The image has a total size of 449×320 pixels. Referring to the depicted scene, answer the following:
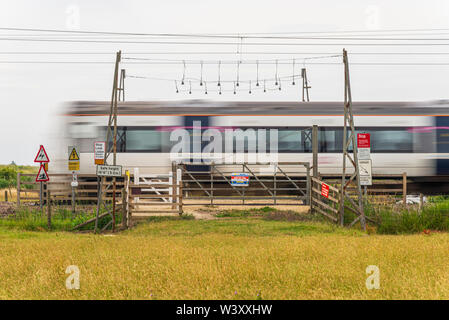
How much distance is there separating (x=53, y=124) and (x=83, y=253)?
1295 centimetres

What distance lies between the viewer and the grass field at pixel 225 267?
5801 millimetres

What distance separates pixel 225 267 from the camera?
23.0ft

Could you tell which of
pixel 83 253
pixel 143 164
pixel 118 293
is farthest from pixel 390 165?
pixel 118 293

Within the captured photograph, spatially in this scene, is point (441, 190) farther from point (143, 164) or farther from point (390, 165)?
point (143, 164)

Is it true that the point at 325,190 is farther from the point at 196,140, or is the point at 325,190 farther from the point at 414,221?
the point at 196,140

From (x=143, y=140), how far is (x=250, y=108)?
479 centimetres

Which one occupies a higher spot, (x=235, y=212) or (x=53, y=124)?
(x=53, y=124)

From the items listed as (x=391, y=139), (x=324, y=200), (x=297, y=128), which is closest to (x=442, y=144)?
(x=391, y=139)

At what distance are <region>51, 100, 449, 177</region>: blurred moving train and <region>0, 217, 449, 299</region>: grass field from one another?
32.2 feet

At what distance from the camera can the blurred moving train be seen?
20.5 meters

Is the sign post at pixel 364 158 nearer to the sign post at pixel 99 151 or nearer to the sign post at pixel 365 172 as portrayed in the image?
the sign post at pixel 365 172

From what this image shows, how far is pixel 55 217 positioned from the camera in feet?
50.5
